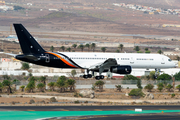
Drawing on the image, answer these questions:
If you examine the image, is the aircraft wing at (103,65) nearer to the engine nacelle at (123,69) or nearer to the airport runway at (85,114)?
the engine nacelle at (123,69)

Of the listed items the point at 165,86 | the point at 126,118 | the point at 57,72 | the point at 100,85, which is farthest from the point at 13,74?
the point at 126,118

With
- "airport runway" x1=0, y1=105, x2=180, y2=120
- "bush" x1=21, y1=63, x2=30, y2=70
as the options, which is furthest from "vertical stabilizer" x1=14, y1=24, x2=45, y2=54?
"bush" x1=21, y1=63, x2=30, y2=70

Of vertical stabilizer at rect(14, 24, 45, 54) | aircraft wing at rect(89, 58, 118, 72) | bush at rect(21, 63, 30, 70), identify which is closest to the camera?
vertical stabilizer at rect(14, 24, 45, 54)

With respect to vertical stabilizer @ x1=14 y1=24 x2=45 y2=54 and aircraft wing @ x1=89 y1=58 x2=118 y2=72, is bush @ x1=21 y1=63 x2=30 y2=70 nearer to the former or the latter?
vertical stabilizer @ x1=14 y1=24 x2=45 y2=54

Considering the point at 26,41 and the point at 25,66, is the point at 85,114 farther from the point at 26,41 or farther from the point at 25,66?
the point at 25,66

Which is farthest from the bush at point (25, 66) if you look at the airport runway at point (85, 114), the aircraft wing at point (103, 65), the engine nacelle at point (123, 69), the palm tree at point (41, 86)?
the airport runway at point (85, 114)

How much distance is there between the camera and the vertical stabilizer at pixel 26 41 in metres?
61.6

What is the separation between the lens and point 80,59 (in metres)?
65.1

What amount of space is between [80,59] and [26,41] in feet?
35.1

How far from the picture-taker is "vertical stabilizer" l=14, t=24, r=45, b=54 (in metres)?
61.6

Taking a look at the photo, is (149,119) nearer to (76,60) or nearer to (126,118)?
(126,118)

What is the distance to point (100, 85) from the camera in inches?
3339

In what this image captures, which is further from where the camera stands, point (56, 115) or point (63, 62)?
point (63, 62)

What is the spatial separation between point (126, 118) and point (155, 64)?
2803cm
